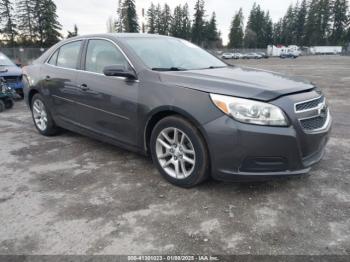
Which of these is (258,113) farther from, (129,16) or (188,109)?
(129,16)

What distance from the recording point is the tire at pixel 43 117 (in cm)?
523

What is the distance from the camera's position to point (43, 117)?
213 inches

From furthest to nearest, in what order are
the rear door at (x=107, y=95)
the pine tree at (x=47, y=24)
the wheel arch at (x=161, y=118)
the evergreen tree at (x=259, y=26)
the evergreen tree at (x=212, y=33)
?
the evergreen tree at (x=259, y=26) < the evergreen tree at (x=212, y=33) < the pine tree at (x=47, y=24) < the rear door at (x=107, y=95) < the wheel arch at (x=161, y=118)

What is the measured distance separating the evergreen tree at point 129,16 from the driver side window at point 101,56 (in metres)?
68.9

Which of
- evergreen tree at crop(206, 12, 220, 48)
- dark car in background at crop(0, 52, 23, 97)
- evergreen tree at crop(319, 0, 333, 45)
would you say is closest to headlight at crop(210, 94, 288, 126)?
dark car in background at crop(0, 52, 23, 97)

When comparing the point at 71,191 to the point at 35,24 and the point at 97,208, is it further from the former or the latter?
the point at 35,24

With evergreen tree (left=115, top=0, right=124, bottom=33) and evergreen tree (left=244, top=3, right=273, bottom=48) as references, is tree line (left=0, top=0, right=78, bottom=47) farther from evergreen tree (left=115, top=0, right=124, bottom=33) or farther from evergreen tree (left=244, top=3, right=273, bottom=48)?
evergreen tree (left=244, top=3, right=273, bottom=48)

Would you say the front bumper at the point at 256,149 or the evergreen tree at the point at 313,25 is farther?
the evergreen tree at the point at 313,25

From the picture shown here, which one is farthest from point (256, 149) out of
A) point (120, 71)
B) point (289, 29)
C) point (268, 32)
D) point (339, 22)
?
point (289, 29)

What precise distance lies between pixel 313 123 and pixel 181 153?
1.37 meters

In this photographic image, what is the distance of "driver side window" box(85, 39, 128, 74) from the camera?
12.7ft

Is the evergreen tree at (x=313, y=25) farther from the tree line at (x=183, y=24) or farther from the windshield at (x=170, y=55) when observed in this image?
the windshield at (x=170, y=55)

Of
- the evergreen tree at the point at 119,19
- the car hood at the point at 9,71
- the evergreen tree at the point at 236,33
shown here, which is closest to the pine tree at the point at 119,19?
the evergreen tree at the point at 119,19

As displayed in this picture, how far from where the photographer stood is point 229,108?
9.41 ft
